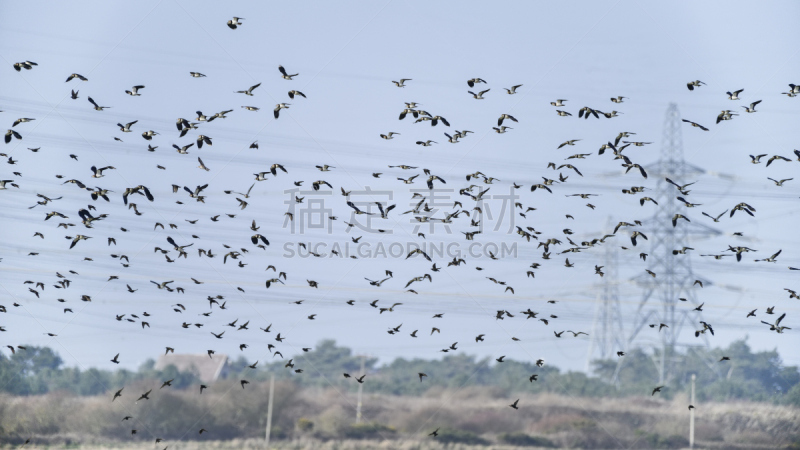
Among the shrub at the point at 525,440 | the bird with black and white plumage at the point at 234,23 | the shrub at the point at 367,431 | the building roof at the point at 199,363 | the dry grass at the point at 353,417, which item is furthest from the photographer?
the building roof at the point at 199,363

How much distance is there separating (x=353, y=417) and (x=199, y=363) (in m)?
32.7

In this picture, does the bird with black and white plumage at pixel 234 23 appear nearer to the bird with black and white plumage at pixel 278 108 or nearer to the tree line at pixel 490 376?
the bird with black and white plumage at pixel 278 108

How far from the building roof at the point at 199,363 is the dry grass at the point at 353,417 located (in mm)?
17136

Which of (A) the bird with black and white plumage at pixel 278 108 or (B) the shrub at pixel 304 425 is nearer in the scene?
(A) the bird with black and white plumage at pixel 278 108

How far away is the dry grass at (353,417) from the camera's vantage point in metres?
77.9

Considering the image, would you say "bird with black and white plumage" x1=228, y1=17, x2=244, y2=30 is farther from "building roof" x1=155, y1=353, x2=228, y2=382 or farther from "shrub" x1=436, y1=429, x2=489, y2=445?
"building roof" x1=155, y1=353, x2=228, y2=382

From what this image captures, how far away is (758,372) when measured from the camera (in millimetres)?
110125

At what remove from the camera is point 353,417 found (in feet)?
278

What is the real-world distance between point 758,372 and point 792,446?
2721cm

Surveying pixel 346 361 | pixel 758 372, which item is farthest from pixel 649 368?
pixel 346 361

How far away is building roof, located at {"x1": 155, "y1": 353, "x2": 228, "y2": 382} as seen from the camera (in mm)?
106925

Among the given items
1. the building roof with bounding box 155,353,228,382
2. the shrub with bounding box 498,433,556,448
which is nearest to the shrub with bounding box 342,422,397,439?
the shrub with bounding box 498,433,556,448

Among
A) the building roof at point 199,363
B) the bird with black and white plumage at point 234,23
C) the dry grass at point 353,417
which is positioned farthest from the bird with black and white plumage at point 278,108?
the building roof at point 199,363

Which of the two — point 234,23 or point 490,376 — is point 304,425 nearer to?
point 490,376
